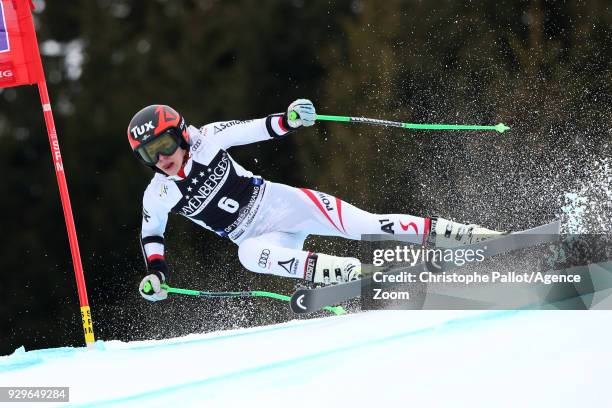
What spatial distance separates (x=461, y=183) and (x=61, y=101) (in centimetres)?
948

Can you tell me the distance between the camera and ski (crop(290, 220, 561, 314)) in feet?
21.9

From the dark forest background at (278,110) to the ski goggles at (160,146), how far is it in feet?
10.6

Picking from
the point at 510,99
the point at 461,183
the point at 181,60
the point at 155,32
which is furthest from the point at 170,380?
the point at 155,32

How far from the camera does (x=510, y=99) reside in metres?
12.1

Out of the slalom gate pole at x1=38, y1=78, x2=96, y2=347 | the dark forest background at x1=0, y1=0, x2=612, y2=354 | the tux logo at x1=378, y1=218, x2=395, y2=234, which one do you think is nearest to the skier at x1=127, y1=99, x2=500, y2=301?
the tux logo at x1=378, y1=218, x2=395, y2=234

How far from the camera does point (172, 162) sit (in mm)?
7074

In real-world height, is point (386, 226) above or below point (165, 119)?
below

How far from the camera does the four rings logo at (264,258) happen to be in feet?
22.9

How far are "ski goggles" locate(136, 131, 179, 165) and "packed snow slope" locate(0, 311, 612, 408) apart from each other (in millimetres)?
1382

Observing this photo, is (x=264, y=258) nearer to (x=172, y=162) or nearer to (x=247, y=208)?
(x=247, y=208)

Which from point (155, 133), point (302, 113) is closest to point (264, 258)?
point (302, 113)

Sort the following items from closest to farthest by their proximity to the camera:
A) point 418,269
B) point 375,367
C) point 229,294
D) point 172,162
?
point 375,367 < point 418,269 < point 172,162 < point 229,294

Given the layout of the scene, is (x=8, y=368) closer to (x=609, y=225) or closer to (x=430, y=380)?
(x=430, y=380)

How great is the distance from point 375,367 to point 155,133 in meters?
2.40
